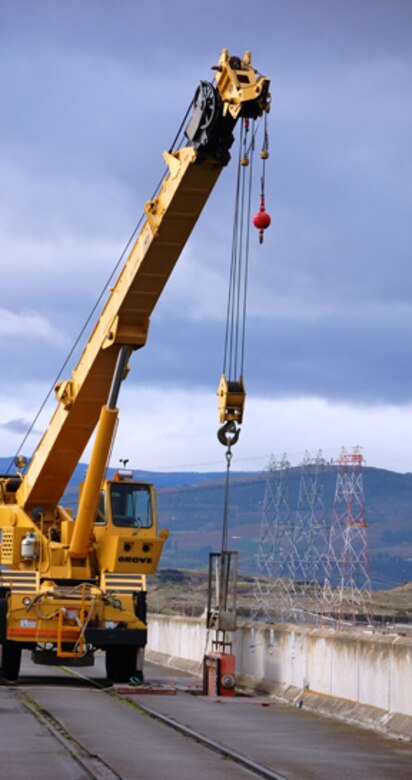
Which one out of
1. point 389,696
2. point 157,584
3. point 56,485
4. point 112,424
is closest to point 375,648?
point 389,696

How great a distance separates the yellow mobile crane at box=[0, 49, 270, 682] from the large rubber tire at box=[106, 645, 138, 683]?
0.03 m

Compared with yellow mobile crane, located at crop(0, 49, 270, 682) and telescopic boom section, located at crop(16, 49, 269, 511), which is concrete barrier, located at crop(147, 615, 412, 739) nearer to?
yellow mobile crane, located at crop(0, 49, 270, 682)

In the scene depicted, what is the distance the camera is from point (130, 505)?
1080 inches

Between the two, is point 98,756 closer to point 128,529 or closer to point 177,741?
point 177,741

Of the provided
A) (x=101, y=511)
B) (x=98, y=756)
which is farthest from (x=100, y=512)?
(x=98, y=756)

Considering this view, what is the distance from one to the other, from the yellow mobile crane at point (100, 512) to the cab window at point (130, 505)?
0.07ft

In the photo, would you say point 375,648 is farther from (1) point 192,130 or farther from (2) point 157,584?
(2) point 157,584

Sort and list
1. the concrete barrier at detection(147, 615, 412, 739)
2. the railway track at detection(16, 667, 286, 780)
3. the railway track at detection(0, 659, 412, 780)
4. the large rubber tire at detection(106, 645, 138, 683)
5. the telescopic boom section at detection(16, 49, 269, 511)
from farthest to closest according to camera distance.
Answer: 1. the large rubber tire at detection(106, 645, 138, 683)
2. the telescopic boom section at detection(16, 49, 269, 511)
3. the concrete barrier at detection(147, 615, 412, 739)
4. the railway track at detection(0, 659, 412, 780)
5. the railway track at detection(16, 667, 286, 780)

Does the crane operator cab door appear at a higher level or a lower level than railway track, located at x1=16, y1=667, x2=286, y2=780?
higher

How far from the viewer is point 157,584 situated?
178625 mm

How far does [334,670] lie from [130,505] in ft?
25.5

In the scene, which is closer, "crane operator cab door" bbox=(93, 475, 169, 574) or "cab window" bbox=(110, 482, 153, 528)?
"crane operator cab door" bbox=(93, 475, 169, 574)

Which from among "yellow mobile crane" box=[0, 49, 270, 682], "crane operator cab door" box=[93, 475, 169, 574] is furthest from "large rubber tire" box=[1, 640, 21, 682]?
"crane operator cab door" box=[93, 475, 169, 574]

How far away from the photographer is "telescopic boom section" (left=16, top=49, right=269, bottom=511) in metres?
20.6
